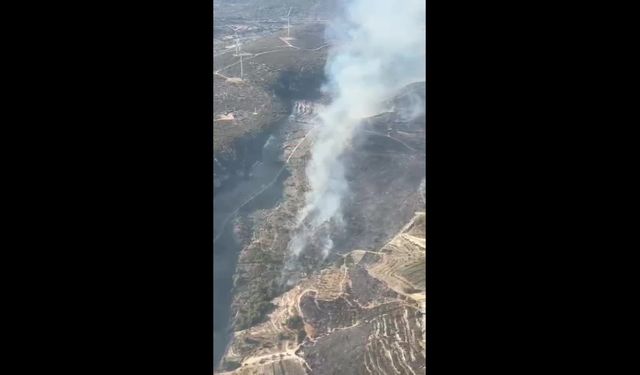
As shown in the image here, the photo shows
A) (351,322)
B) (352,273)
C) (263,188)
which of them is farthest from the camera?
(263,188)

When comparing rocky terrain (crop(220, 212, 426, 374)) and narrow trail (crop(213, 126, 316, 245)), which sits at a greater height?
narrow trail (crop(213, 126, 316, 245))

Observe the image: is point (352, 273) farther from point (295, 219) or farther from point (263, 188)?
point (263, 188)

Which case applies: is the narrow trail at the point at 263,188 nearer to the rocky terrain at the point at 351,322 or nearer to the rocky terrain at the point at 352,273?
the rocky terrain at the point at 352,273

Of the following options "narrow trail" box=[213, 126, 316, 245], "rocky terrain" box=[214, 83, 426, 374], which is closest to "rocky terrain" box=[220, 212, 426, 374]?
"rocky terrain" box=[214, 83, 426, 374]

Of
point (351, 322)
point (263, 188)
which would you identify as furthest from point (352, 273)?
point (263, 188)

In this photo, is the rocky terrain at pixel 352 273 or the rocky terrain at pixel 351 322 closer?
the rocky terrain at pixel 351 322

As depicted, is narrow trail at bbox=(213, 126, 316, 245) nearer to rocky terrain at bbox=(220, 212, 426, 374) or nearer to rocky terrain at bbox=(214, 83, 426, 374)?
rocky terrain at bbox=(214, 83, 426, 374)

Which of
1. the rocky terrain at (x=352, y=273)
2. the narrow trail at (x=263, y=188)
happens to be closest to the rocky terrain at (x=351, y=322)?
the rocky terrain at (x=352, y=273)

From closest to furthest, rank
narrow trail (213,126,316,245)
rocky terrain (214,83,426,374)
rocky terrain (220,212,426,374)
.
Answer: rocky terrain (220,212,426,374) → rocky terrain (214,83,426,374) → narrow trail (213,126,316,245)

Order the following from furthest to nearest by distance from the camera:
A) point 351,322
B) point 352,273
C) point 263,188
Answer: point 263,188 < point 352,273 < point 351,322
